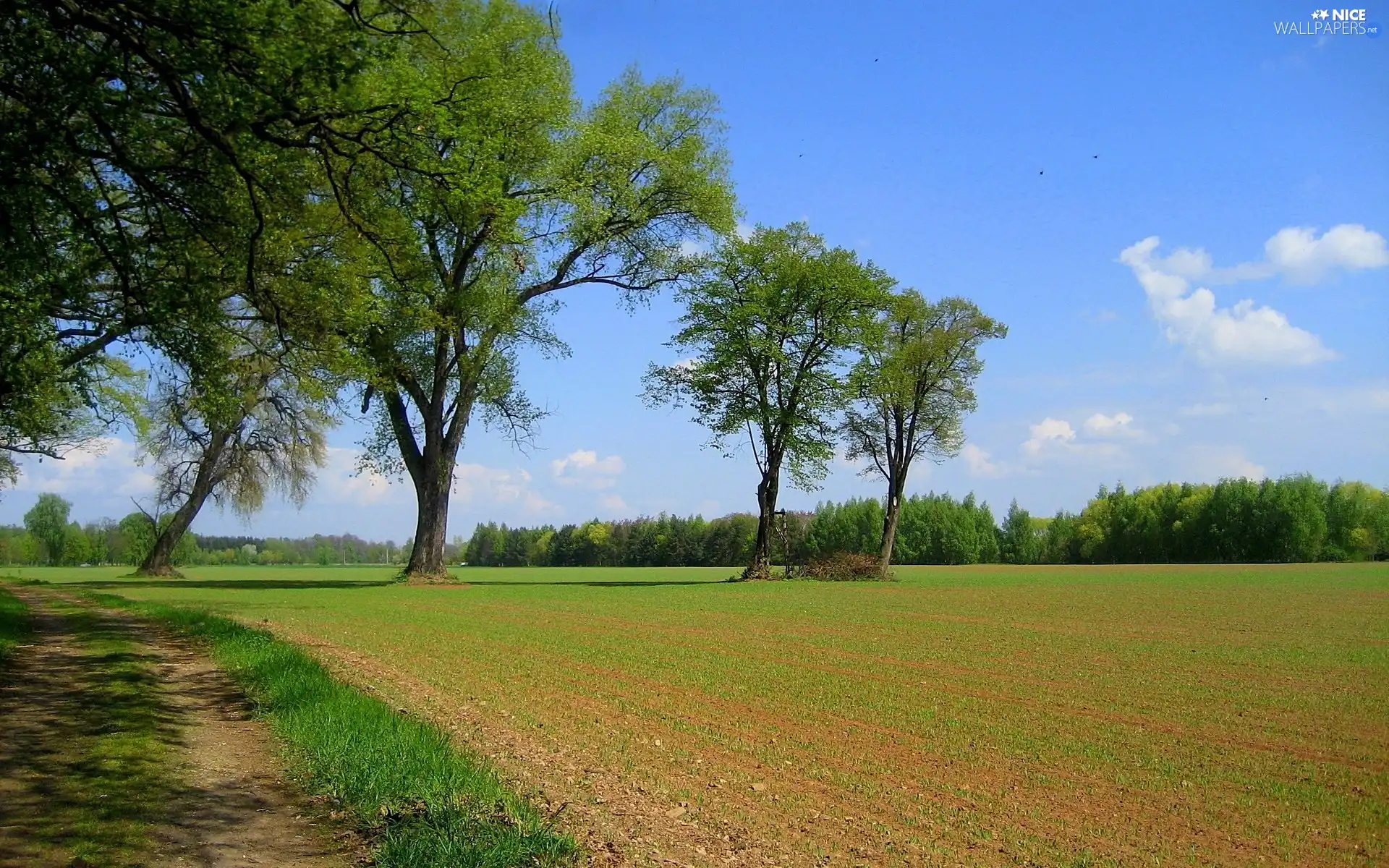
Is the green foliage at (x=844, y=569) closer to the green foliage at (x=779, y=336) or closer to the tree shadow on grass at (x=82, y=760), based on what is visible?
the green foliage at (x=779, y=336)

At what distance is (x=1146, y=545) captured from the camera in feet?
323

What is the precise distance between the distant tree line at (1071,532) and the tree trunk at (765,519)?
691 cm

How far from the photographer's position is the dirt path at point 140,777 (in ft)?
17.5

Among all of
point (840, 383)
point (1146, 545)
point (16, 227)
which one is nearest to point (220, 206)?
point (16, 227)

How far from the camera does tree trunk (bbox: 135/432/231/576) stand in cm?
4903

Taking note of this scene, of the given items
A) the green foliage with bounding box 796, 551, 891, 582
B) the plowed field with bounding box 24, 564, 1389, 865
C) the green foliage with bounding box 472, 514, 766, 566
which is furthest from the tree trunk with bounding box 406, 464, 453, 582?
the green foliage with bounding box 472, 514, 766, 566

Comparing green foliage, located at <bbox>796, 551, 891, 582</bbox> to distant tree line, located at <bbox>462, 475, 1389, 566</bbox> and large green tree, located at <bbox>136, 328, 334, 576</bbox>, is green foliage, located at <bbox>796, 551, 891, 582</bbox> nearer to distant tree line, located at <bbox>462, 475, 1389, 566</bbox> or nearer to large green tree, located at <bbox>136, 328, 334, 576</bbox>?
distant tree line, located at <bbox>462, 475, 1389, 566</bbox>

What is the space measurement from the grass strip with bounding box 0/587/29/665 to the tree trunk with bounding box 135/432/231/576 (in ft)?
85.2

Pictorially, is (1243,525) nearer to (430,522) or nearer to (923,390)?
(923,390)

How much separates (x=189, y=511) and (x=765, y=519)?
30.7 meters

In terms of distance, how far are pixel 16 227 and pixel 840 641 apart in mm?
14763

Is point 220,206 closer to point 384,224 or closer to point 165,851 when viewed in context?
point 384,224

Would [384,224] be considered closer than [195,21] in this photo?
No

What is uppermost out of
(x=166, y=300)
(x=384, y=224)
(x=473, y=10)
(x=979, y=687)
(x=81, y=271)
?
(x=473, y=10)
